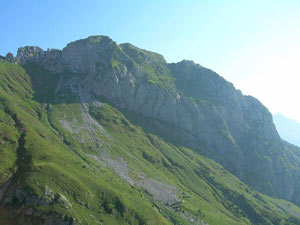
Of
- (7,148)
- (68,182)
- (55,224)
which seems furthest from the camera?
(7,148)

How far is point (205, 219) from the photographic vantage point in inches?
6570

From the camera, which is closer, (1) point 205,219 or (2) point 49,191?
(2) point 49,191

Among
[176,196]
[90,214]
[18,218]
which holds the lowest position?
[18,218]

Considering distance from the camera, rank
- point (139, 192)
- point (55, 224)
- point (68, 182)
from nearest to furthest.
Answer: point (55, 224) < point (68, 182) < point (139, 192)

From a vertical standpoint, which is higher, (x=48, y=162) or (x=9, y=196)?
(x=48, y=162)

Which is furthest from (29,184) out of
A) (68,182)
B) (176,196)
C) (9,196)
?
(176,196)

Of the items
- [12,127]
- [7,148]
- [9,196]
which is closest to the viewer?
[9,196]

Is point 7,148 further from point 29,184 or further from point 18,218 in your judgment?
point 18,218

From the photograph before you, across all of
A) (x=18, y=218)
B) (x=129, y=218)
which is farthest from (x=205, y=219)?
(x=18, y=218)

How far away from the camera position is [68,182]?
12344 centimetres

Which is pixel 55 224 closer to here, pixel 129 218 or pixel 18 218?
pixel 18 218

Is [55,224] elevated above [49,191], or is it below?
below

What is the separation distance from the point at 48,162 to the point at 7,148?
102 feet

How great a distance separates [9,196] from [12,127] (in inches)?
3375
